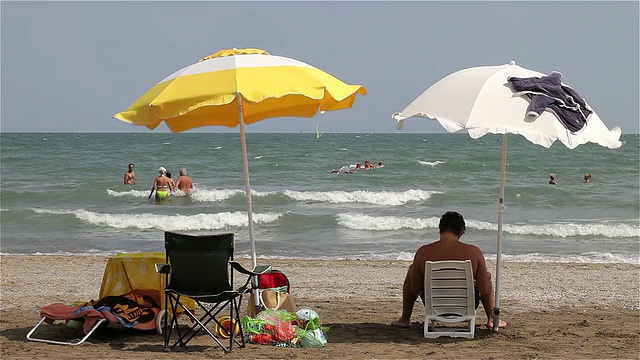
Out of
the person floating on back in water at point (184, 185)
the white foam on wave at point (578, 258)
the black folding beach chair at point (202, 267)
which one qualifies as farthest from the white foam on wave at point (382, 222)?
the black folding beach chair at point (202, 267)

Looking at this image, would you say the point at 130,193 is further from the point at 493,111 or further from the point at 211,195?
the point at 493,111

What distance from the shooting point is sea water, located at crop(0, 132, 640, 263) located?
1405 cm

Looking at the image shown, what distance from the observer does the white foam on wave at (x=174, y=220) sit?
16859 millimetres

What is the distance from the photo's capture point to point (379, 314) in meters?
7.38

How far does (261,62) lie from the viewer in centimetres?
586

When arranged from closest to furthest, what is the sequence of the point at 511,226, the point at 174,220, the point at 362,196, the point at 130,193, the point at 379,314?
1. the point at 379,314
2. the point at 511,226
3. the point at 174,220
4. the point at 130,193
5. the point at 362,196

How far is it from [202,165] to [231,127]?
2987cm

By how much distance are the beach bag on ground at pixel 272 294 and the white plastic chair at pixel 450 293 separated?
1.20 meters

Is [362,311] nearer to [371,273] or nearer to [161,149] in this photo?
[371,273]

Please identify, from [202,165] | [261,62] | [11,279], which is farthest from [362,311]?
[202,165]

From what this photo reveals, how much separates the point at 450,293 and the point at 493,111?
4.86 feet

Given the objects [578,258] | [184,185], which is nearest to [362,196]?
[184,185]

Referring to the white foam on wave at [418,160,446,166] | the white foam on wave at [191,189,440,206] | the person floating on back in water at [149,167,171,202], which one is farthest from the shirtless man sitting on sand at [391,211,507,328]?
the white foam on wave at [418,160,446,166]

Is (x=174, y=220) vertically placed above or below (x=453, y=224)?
below
